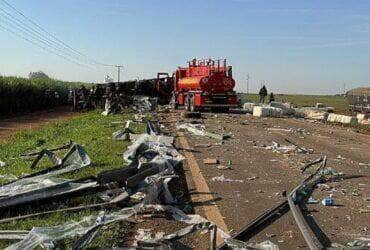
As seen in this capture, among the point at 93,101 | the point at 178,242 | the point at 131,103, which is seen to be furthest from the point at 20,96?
the point at 178,242

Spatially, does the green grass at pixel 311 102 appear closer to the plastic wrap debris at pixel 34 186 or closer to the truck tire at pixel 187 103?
the truck tire at pixel 187 103

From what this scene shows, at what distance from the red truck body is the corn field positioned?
40.6 feet

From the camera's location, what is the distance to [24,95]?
43438 millimetres

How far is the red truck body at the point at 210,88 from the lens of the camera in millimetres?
34438

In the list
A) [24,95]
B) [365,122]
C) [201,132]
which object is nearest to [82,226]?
[201,132]

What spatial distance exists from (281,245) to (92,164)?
5699 mm

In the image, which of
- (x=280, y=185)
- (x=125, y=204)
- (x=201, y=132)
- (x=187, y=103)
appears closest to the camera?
(x=125, y=204)

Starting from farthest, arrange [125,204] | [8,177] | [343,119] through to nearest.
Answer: [343,119] → [8,177] → [125,204]

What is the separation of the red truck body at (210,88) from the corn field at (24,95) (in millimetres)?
12384

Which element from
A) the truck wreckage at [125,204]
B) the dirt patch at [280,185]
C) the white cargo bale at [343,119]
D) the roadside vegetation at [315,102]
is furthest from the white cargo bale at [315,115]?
the truck wreckage at [125,204]

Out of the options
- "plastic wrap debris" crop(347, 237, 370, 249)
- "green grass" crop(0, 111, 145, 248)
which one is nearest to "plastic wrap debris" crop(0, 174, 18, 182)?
"green grass" crop(0, 111, 145, 248)

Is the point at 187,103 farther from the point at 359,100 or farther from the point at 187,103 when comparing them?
the point at 359,100

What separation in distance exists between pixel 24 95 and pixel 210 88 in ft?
53.9

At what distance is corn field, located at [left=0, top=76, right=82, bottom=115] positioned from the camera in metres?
39.1
